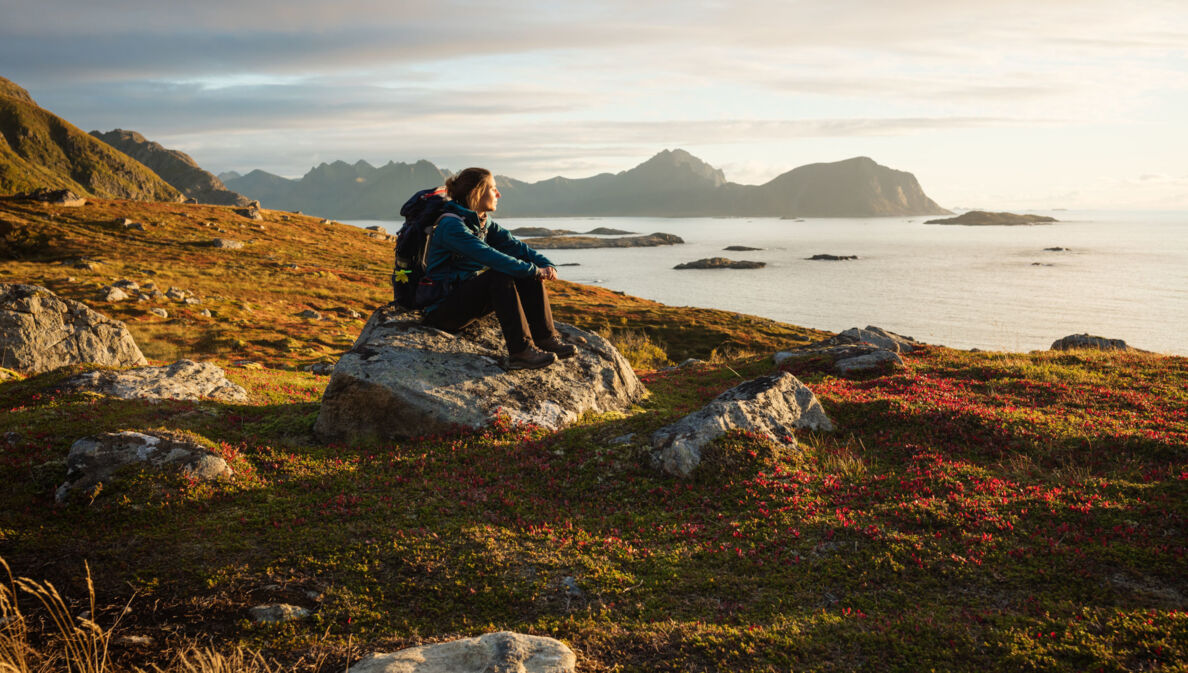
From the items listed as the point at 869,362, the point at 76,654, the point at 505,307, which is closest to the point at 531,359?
the point at 505,307

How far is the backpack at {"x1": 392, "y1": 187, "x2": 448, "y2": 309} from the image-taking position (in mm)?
11508

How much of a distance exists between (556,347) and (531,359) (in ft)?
2.64

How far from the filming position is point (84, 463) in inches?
339

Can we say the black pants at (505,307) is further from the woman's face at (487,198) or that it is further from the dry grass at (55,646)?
the dry grass at (55,646)

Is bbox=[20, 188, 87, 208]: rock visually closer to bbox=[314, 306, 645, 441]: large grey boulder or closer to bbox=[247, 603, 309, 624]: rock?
bbox=[314, 306, 645, 441]: large grey boulder

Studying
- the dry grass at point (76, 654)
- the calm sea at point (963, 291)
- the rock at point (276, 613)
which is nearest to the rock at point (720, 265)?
the calm sea at point (963, 291)

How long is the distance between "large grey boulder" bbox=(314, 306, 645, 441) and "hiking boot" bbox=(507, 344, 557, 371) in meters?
0.54

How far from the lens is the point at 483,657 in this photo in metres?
5.04

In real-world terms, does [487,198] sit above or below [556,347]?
above

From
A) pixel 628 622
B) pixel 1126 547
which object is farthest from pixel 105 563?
pixel 1126 547

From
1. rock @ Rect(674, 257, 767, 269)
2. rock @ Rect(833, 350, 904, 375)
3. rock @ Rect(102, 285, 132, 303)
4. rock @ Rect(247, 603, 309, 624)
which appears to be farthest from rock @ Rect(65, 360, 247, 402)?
rock @ Rect(674, 257, 767, 269)

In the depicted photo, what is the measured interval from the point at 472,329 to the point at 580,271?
→ 140 meters

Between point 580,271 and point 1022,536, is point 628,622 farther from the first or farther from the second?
point 580,271

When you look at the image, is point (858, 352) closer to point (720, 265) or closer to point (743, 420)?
point (743, 420)
